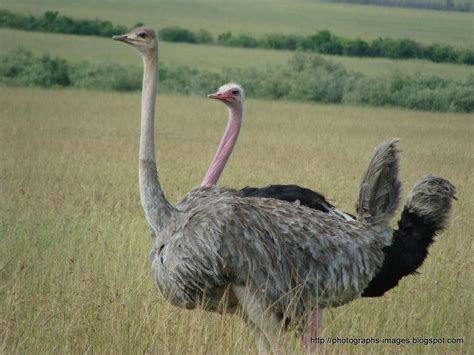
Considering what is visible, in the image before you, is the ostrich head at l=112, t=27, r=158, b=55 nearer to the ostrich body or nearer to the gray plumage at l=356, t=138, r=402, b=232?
the ostrich body

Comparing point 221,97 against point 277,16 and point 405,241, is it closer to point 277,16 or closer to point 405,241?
point 405,241

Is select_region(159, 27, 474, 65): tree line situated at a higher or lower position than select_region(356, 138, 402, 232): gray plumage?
lower

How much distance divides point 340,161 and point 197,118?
772cm

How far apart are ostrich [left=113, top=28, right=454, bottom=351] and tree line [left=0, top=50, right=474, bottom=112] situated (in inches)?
747

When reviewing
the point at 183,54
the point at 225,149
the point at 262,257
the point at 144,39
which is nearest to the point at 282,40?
the point at 183,54

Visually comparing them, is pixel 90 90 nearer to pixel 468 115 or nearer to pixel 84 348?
pixel 468 115

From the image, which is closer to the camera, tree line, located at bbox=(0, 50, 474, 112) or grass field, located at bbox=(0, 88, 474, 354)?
grass field, located at bbox=(0, 88, 474, 354)

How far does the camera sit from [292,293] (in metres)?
5.08

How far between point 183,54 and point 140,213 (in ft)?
106

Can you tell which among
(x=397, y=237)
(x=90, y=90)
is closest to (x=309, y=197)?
(x=397, y=237)

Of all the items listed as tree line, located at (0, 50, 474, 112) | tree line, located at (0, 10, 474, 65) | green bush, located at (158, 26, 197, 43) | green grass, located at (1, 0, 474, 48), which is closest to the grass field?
tree line, located at (0, 50, 474, 112)

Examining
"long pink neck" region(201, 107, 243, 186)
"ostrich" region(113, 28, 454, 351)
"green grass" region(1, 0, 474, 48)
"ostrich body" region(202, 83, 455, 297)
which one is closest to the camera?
"ostrich" region(113, 28, 454, 351)

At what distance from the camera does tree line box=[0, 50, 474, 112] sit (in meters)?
25.3

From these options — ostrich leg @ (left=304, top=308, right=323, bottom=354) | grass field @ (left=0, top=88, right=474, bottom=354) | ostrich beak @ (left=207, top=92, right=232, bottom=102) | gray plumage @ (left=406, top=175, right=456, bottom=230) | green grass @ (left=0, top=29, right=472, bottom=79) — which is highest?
ostrich beak @ (left=207, top=92, right=232, bottom=102)
